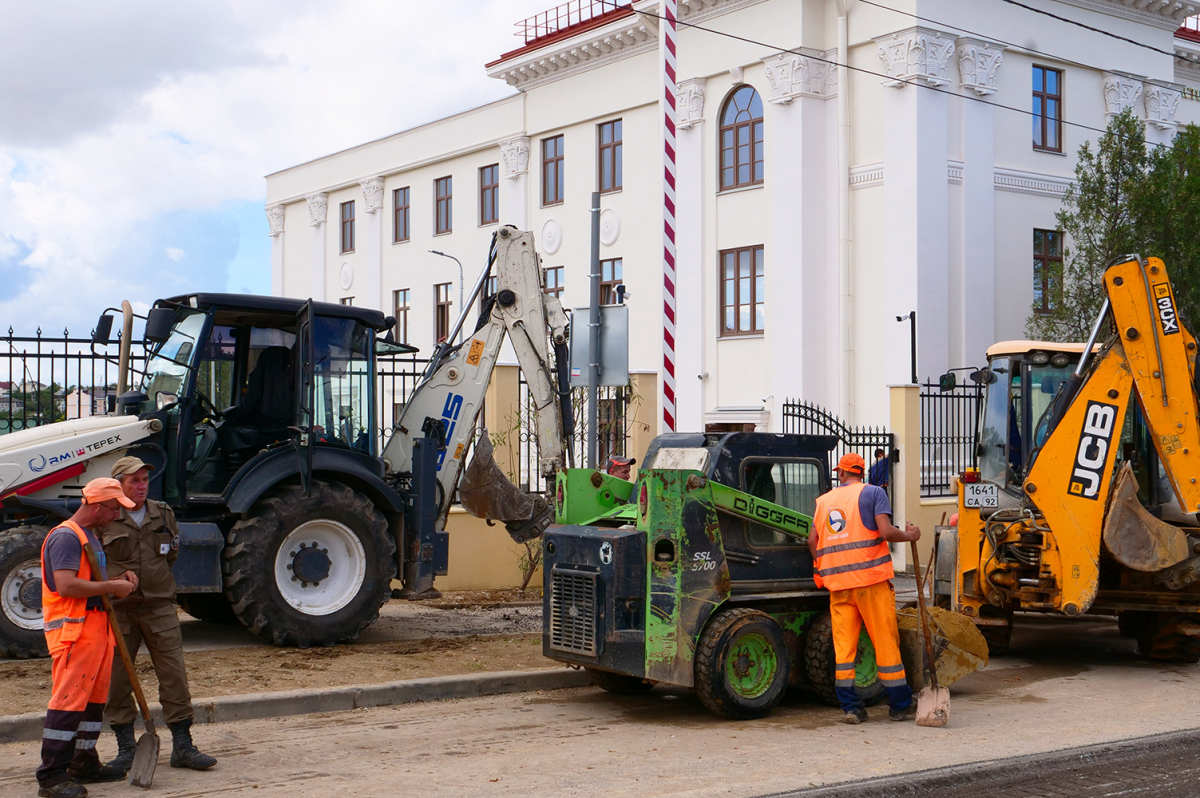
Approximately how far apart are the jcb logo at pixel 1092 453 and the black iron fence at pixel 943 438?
27.2 ft

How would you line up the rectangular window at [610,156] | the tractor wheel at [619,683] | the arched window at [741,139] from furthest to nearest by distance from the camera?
the rectangular window at [610,156], the arched window at [741,139], the tractor wheel at [619,683]

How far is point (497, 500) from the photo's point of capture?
12.2 m

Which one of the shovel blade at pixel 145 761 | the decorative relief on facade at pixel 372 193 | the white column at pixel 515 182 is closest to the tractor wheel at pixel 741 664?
the shovel blade at pixel 145 761

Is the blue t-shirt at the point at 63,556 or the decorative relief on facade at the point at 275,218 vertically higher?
the decorative relief on facade at the point at 275,218

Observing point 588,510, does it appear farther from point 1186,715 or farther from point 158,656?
point 1186,715

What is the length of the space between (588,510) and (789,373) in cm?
1748

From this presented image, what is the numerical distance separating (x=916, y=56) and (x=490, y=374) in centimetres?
1602

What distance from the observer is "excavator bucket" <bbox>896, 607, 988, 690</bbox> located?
348 inches

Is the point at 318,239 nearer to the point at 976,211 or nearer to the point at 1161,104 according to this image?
the point at 976,211

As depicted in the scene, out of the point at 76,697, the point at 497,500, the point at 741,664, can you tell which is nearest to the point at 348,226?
the point at 497,500

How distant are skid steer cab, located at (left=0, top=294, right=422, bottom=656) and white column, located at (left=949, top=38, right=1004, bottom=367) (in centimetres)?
1682

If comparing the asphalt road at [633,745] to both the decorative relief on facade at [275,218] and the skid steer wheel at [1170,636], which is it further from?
the decorative relief on facade at [275,218]

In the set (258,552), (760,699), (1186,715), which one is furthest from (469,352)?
(1186,715)

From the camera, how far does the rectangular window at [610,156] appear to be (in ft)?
102
